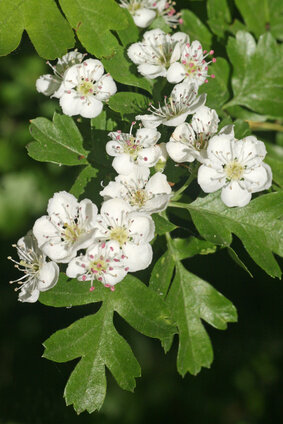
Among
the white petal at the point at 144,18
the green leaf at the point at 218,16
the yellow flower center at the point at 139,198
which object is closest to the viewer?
the yellow flower center at the point at 139,198

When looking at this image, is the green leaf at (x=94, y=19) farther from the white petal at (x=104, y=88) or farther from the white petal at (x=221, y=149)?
the white petal at (x=221, y=149)

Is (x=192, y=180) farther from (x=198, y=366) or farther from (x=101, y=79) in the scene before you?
(x=198, y=366)

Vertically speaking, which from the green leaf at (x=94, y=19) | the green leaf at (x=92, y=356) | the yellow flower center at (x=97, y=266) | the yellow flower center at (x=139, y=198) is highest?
the green leaf at (x=94, y=19)

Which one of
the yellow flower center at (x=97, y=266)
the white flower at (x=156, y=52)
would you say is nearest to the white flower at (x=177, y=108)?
the white flower at (x=156, y=52)

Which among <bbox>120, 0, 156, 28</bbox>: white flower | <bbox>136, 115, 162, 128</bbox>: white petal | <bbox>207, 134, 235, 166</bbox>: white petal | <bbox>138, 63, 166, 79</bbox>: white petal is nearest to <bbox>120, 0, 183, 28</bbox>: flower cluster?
<bbox>120, 0, 156, 28</bbox>: white flower

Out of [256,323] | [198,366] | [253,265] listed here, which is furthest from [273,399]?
[198,366]

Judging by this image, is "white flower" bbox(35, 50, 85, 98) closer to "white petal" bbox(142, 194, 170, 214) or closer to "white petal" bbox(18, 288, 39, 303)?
"white petal" bbox(142, 194, 170, 214)

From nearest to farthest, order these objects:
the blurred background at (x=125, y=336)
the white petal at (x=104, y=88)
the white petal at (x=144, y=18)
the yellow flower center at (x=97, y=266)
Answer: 1. the yellow flower center at (x=97, y=266)
2. the white petal at (x=104, y=88)
3. the white petal at (x=144, y=18)
4. the blurred background at (x=125, y=336)
